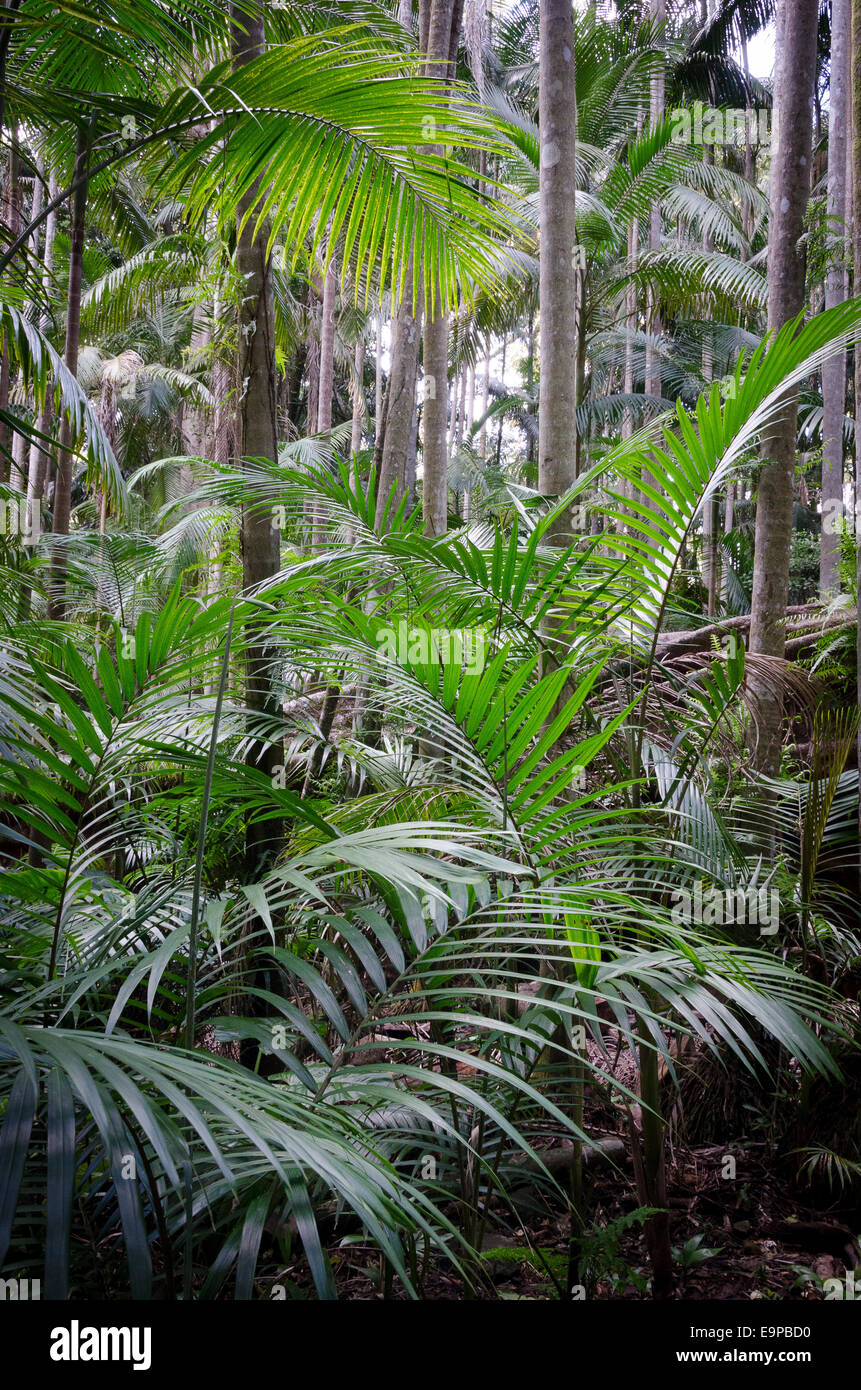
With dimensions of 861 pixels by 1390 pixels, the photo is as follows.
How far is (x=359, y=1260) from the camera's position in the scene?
2.24 meters

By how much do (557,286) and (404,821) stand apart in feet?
6.95

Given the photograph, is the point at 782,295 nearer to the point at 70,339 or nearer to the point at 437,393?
the point at 437,393

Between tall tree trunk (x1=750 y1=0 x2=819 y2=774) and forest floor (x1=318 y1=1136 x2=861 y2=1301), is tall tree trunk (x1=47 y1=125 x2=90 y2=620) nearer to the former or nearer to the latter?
tall tree trunk (x1=750 y1=0 x2=819 y2=774)

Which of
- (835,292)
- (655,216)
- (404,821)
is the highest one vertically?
(655,216)

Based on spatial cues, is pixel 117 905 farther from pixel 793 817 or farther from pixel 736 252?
pixel 736 252

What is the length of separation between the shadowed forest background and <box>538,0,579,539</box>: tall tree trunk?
0.02 metres

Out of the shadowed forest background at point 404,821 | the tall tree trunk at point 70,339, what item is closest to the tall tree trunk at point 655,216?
the shadowed forest background at point 404,821

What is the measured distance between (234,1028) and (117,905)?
32.0 inches

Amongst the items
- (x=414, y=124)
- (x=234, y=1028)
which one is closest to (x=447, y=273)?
(x=414, y=124)

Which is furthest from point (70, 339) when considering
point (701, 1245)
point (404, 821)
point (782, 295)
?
point (701, 1245)

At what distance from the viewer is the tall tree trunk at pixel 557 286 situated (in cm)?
317

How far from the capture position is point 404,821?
7.09ft

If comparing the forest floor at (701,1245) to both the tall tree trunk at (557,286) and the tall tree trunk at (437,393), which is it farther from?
the tall tree trunk at (437,393)
